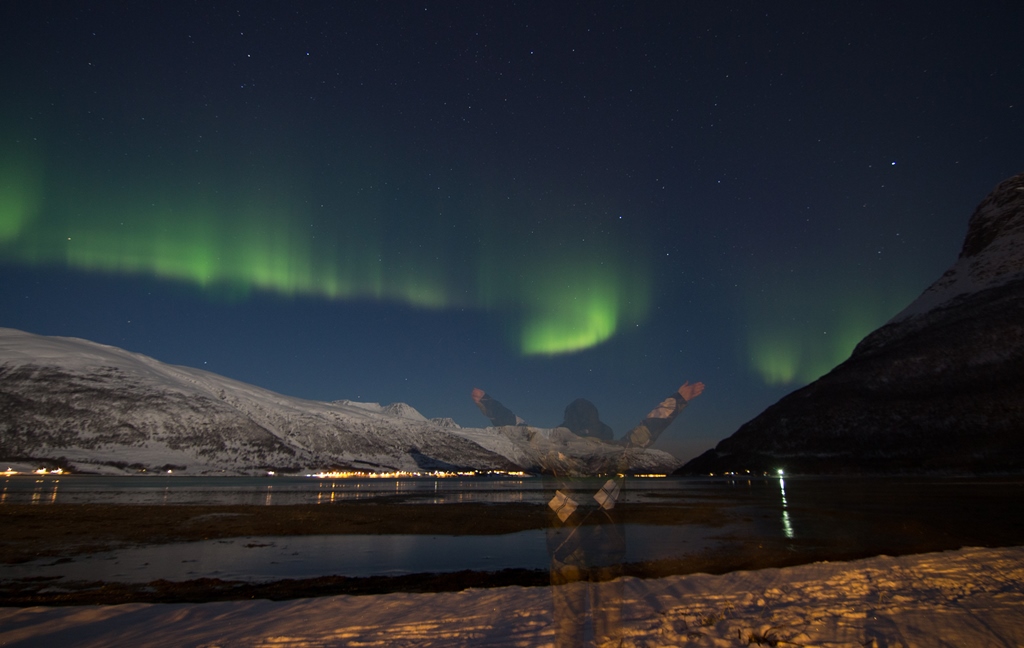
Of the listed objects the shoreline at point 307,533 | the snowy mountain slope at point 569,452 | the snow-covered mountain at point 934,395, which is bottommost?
the shoreline at point 307,533

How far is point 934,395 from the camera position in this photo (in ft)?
475

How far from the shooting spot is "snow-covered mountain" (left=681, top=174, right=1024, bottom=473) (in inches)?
4978

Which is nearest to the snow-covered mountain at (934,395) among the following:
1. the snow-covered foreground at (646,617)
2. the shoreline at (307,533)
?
the shoreline at (307,533)

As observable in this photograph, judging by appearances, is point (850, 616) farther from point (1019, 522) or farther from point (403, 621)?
point (1019, 522)

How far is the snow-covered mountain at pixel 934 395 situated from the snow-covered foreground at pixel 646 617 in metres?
136

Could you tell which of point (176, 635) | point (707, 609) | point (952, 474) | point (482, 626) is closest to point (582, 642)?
point (482, 626)

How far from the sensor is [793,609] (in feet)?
36.0

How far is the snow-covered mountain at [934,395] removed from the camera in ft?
415

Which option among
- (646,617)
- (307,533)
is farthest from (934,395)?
(646,617)

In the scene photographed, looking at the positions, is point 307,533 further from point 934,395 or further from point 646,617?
point 934,395

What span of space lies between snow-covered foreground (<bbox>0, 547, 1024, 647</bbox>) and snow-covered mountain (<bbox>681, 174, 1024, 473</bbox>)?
445 ft

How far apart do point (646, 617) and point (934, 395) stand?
574 ft

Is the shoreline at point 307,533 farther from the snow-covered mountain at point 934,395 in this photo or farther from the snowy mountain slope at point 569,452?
the snow-covered mountain at point 934,395

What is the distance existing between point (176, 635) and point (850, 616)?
1271 centimetres
